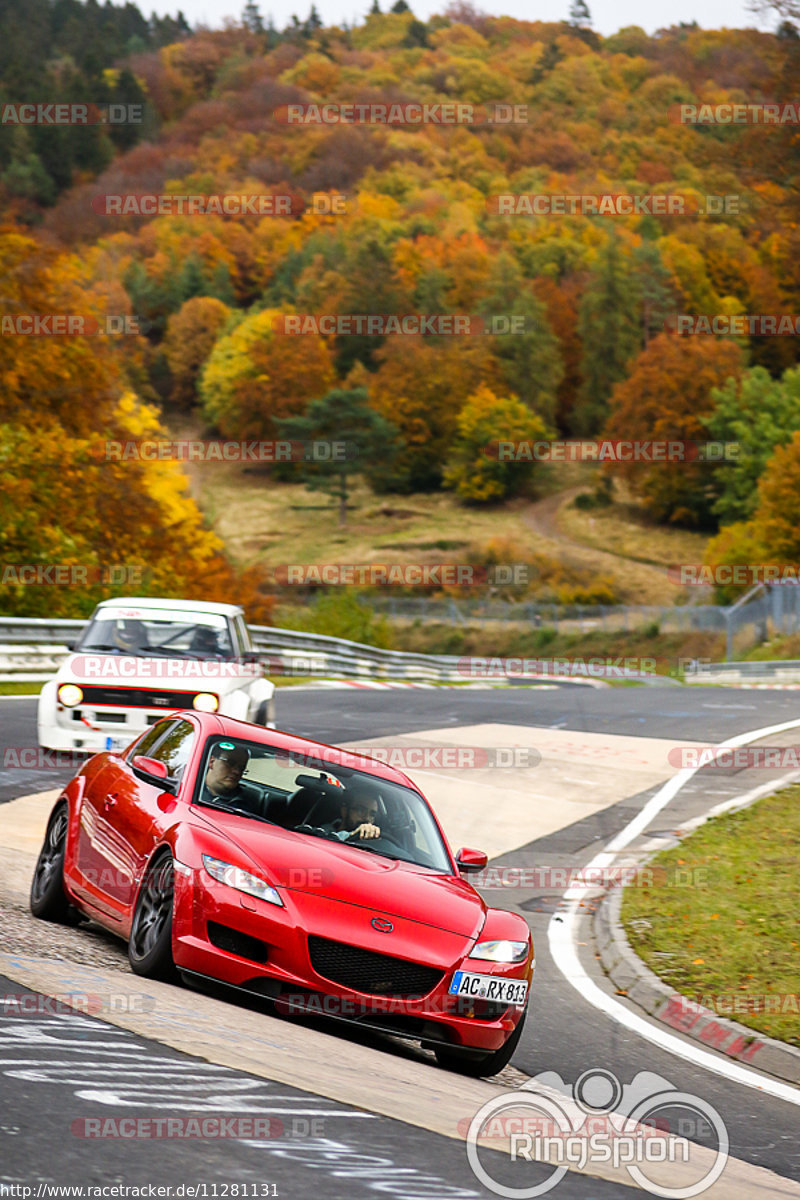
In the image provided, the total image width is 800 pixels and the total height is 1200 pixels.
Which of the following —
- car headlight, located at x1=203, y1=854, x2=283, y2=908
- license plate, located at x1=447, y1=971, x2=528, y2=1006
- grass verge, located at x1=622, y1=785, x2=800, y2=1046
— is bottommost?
grass verge, located at x1=622, y1=785, x2=800, y2=1046

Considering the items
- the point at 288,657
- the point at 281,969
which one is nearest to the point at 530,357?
the point at 288,657

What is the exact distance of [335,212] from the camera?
184 metres

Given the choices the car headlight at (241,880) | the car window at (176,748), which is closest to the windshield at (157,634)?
the car window at (176,748)

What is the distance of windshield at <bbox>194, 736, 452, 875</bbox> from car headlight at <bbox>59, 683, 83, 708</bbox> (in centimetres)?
617

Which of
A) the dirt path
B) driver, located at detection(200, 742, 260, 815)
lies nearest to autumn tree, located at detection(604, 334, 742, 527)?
the dirt path

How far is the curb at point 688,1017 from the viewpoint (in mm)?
7262

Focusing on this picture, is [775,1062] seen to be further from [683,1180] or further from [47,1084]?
[47,1084]

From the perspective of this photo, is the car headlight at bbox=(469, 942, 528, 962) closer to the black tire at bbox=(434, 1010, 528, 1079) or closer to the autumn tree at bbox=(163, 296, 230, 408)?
the black tire at bbox=(434, 1010, 528, 1079)

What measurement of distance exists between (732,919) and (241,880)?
5.10 m

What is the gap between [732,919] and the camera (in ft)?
33.5

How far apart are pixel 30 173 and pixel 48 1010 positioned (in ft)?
600

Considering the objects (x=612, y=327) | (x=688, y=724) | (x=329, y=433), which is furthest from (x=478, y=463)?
(x=688, y=724)

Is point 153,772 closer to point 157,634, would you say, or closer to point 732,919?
point 732,919

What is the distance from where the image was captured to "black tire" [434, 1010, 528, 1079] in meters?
6.44
